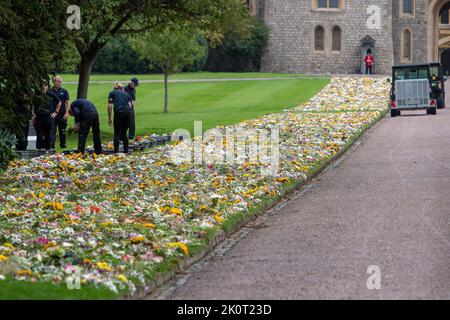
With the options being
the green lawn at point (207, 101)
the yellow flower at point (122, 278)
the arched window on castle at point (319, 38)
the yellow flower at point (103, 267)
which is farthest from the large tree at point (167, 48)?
the yellow flower at point (122, 278)

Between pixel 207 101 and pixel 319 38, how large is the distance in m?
31.3

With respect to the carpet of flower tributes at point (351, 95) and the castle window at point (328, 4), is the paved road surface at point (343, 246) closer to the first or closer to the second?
the carpet of flower tributes at point (351, 95)

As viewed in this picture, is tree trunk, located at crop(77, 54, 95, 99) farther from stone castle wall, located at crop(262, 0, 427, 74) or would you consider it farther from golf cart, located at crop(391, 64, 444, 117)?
stone castle wall, located at crop(262, 0, 427, 74)

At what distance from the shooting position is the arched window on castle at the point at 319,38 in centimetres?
8325

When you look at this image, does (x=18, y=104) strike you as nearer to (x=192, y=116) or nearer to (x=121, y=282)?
(x=121, y=282)

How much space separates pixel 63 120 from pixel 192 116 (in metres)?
16.4

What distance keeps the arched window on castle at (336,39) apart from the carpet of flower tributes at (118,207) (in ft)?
183

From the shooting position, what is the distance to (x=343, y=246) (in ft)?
42.4

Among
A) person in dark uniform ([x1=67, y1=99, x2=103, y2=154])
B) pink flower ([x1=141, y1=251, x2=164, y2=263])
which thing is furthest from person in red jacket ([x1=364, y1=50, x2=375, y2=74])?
pink flower ([x1=141, y1=251, x2=164, y2=263])

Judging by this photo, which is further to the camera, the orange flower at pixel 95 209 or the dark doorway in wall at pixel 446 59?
the dark doorway in wall at pixel 446 59

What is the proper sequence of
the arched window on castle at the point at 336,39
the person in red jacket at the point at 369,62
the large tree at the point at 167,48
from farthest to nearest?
the arched window on castle at the point at 336,39 < the person in red jacket at the point at 369,62 < the large tree at the point at 167,48

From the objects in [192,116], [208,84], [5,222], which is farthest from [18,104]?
[208,84]

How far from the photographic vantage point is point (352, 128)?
33500mm

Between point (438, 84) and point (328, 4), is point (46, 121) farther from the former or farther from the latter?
point (328, 4)
